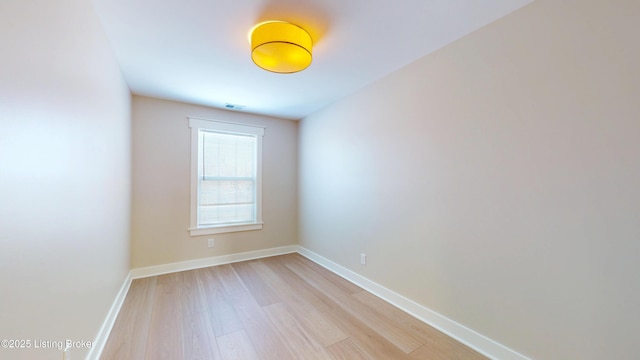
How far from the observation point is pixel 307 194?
4.08 meters

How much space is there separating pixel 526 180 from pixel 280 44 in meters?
1.88

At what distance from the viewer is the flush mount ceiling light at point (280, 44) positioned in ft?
5.61

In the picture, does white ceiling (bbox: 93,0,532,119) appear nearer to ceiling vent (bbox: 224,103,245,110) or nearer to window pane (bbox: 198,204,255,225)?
ceiling vent (bbox: 224,103,245,110)

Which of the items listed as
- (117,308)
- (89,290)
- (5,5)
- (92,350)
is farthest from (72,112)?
(117,308)

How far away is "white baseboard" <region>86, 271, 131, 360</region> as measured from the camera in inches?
65.0

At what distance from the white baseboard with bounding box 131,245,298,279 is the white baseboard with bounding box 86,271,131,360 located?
48 cm

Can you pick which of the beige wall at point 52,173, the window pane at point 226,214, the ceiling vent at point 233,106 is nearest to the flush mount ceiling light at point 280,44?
the beige wall at point 52,173

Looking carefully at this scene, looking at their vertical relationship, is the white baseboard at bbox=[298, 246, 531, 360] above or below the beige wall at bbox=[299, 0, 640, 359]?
below

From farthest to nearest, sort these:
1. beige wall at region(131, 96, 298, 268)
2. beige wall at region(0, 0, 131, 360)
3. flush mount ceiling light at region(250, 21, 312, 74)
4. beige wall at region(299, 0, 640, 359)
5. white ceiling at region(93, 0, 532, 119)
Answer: beige wall at region(131, 96, 298, 268)
flush mount ceiling light at region(250, 21, 312, 74)
white ceiling at region(93, 0, 532, 119)
beige wall at region(299, 0, 640, 359)
beige wall at region(0, 0, 131, 360)

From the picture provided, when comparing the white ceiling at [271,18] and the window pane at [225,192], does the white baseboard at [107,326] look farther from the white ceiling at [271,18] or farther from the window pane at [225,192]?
the white ceiling at [271,18]

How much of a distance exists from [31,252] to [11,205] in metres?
0.23

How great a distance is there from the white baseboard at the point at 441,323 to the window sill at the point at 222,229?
163 cm

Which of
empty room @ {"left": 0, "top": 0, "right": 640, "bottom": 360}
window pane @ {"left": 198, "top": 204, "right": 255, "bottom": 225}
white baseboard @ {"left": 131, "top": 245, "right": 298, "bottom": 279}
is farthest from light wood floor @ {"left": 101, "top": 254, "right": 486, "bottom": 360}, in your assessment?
window pane @ {"left": 198, "top": 204, "right": 255, "bottom": 225}

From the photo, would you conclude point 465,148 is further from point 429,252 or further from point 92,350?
point 92,350
